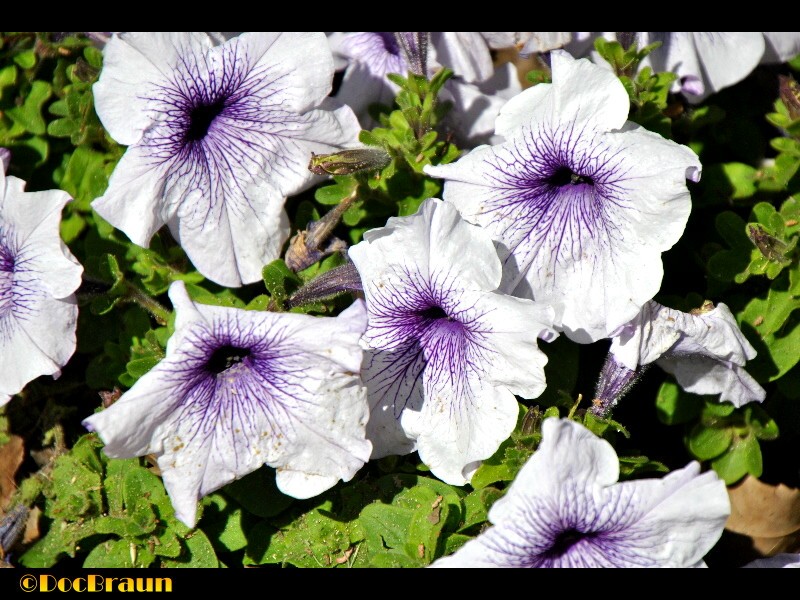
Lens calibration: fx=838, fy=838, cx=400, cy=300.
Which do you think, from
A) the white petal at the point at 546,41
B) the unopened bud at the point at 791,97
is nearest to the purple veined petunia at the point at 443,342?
the white petal at the point at 546,41

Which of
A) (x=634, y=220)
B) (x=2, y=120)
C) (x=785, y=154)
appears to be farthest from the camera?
(x=2, y=120)

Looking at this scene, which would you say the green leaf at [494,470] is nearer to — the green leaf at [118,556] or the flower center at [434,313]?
the flower center at [434,313]

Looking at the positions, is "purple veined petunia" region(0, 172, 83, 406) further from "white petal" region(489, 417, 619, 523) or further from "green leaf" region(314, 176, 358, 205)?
"white petal" region(489, 417, 619, 523)

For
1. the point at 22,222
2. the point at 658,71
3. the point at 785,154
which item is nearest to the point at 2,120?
the point at 22,222

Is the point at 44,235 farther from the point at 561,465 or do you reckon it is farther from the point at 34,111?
the point at 561,465

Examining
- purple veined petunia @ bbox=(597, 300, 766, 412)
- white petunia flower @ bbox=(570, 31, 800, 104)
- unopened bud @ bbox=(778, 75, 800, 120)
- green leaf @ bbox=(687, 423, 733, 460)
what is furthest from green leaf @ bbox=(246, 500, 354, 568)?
unopened bud @ bbox=(778, 75, 800, 120)

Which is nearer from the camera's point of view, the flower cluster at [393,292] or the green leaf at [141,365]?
the flower cluster at [393,292]
